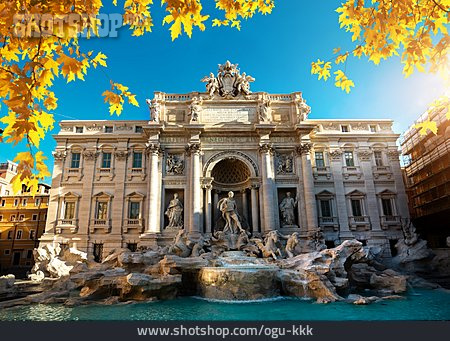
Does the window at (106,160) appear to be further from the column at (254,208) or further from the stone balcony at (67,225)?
the column at (254,208)

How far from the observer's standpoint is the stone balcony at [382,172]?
23531mm

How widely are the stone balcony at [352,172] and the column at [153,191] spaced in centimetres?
1586

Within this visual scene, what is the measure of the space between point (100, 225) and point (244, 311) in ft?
51.9

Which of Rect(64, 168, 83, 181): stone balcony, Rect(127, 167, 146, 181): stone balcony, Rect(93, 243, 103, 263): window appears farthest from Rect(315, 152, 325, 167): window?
Rect(64, 168, 83, 181): stone balcony

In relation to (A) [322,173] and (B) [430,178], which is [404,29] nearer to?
(A) [322,173]

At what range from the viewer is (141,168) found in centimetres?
2308

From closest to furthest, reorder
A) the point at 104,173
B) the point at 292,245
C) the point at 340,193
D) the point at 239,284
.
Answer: the point at 239,284 → the point at 292,245 → the point at 340,193 → the point at 104,173

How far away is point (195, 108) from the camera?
75.3ft

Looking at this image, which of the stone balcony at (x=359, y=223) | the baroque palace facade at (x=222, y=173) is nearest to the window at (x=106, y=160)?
the baroque palace facade at (x=222, y=173)

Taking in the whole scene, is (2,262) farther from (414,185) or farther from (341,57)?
(414,185)

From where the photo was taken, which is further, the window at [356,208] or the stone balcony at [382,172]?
the stone balcony at [382,172]

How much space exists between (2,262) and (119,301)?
98.1 feet
